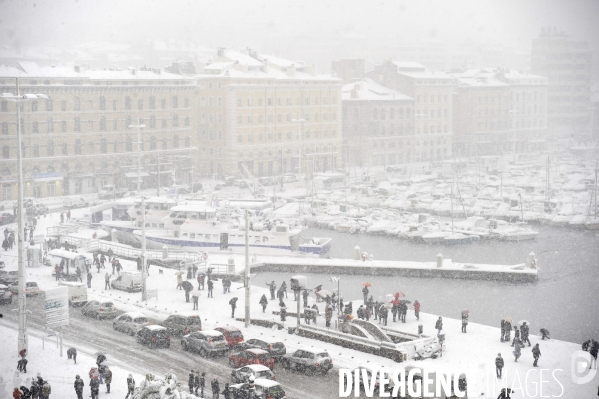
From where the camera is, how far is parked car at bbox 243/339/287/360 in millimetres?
23328

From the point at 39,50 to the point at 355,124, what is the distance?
68.4 m

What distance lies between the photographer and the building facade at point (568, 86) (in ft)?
394

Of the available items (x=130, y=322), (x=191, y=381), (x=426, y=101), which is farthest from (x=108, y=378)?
(x=426, y=101)

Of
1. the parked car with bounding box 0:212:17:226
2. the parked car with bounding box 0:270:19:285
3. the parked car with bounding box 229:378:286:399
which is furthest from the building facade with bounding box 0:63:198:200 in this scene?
the parked car with bounding box 229:378:286:399

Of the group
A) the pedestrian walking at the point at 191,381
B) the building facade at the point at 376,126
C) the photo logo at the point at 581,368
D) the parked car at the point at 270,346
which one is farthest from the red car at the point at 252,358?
the building facade at the point at 376,126

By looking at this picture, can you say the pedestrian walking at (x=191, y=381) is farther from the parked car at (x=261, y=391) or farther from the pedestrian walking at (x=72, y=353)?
the pedestrian walking at (x=72, y=353)

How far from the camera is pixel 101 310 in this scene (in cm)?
2797

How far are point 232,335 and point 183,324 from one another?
6.42 ft

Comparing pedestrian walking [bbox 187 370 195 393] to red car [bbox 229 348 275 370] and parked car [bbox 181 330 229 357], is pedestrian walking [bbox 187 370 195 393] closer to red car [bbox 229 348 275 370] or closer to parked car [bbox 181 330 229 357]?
red car [bbox 229 348 275 370]

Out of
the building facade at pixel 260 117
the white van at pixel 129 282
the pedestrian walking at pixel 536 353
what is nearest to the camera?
the pedestrian walking at pixel 536 353


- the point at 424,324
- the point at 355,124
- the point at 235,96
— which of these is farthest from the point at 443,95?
the point at 424,324

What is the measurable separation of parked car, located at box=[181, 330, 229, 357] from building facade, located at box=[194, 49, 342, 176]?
42.2m

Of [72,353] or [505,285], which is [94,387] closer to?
[72,353]

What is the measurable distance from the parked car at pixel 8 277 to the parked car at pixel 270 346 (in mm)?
12273
